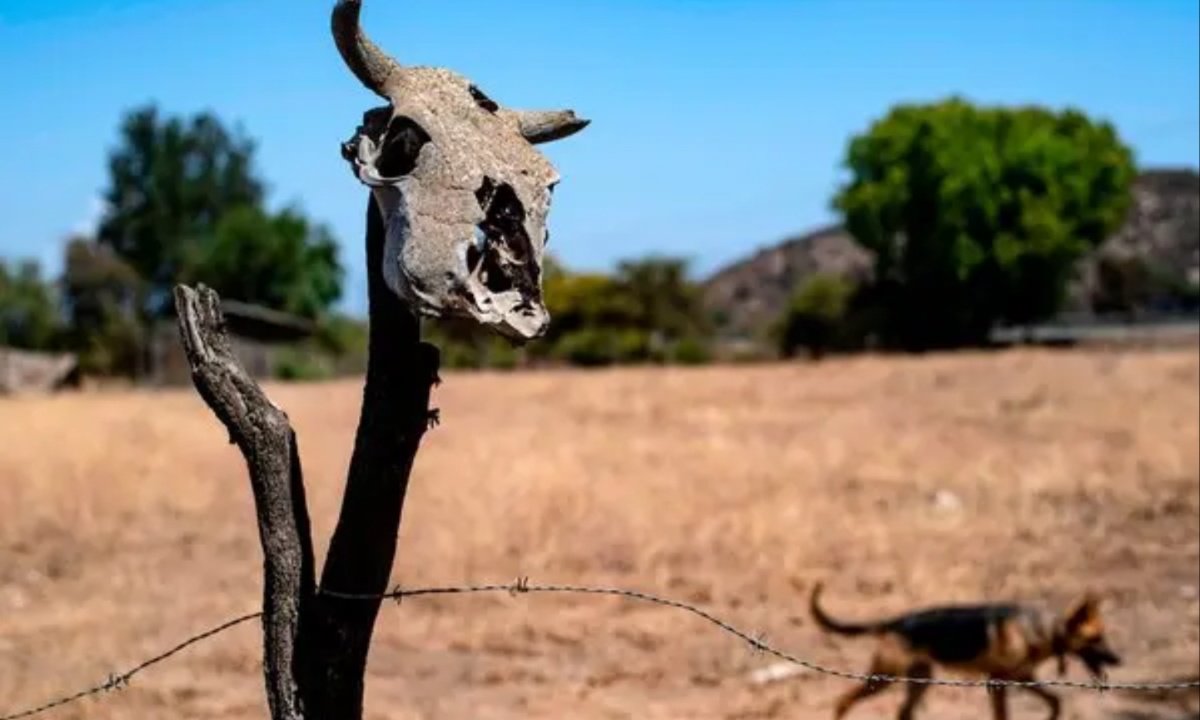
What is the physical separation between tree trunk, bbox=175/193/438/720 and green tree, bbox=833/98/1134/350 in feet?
134

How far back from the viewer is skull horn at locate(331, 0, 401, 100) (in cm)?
338

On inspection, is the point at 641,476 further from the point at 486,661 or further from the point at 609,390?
the point at 609,390

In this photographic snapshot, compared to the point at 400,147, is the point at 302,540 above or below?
below

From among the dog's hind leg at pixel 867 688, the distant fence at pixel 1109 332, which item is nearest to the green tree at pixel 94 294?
the distant fence at pixel 1109 332

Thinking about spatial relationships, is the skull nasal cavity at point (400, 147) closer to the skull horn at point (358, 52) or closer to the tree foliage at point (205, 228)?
the skull horn at point (358, 52)

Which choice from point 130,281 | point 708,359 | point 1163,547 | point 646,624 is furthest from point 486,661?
point 130,281

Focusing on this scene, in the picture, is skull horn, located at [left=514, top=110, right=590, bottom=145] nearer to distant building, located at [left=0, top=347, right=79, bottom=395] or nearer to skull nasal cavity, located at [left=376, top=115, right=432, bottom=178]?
skull nasal cavity, located at [left=376, top=115, right=432, bottom=178]

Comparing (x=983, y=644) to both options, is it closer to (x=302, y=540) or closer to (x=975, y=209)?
(x=302, y=540)

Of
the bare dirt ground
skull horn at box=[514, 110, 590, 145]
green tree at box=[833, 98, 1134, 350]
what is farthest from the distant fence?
skull horn at box=[514, 110, 590, 145]

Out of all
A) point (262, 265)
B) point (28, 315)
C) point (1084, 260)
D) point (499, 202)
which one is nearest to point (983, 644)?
point (499, 202)

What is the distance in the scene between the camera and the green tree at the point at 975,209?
45312 mm

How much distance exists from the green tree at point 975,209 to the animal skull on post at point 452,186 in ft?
134

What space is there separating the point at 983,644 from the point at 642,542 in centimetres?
617

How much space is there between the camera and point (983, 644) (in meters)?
8.12
